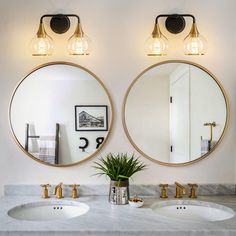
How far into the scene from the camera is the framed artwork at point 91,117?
221cm

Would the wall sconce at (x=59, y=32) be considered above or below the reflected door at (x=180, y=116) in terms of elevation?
above

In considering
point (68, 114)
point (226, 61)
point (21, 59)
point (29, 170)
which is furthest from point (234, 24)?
point (29, 170)

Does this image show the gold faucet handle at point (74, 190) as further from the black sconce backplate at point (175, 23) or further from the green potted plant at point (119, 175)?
the black sconce backplate at point (175, 23)

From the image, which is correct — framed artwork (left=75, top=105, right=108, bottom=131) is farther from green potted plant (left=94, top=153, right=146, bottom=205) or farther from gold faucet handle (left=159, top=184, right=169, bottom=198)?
gold faucet handle (left=159, top=184, right=169, bottom=198)

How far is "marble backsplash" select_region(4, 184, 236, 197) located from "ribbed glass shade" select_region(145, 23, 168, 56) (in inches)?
35.9

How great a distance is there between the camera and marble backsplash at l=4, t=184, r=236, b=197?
218 centimetres

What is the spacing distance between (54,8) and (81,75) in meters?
0.50

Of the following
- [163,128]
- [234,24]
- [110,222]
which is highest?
[234,24]

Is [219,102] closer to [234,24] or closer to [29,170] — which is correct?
[234,24]

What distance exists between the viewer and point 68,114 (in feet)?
7.27

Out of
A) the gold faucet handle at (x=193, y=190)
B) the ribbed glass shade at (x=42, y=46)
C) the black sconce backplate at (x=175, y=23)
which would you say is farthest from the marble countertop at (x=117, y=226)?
the black sconce backplate at (x=175, y=23)

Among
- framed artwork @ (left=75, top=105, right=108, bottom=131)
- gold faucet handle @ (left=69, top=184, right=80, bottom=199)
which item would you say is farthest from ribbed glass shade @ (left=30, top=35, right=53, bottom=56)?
gold faucet handle @ (left=69, top=184, right=80, bottom=199)

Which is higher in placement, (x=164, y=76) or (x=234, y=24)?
(x=234, y=24)

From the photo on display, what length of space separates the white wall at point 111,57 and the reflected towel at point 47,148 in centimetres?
7
